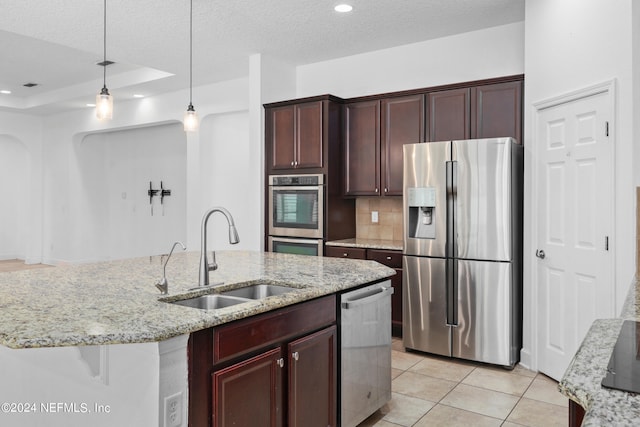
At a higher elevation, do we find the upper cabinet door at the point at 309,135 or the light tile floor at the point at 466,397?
the upper cabinet door at the point at 309,135

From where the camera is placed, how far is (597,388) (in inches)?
43.0

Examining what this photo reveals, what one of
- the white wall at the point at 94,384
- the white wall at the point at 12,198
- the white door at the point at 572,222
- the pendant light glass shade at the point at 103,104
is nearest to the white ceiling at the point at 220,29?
the pendant light glass shade at the point at 103,104

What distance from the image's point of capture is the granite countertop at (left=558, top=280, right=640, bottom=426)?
3.11 ft

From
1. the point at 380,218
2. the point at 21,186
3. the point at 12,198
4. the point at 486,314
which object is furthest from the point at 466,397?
the point at 12,198

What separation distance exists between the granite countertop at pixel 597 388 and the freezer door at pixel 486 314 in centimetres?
230

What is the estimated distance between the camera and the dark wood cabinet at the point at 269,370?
5.94ft

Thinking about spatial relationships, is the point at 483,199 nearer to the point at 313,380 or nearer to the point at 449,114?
the point at 449,114

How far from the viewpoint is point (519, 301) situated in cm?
401

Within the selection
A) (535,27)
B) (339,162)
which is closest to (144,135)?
(339,162)

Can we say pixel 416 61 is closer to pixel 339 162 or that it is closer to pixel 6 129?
pixel 339 162

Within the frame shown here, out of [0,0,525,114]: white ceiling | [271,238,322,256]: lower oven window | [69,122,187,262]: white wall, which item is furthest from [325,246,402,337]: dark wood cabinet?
[69,122,187,262]: white wall

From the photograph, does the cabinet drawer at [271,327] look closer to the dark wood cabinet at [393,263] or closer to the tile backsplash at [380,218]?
the dark wood cabinet at [393,263]

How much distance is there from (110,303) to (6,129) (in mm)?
8700

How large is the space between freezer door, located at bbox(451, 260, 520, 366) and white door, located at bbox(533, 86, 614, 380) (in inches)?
8.7
